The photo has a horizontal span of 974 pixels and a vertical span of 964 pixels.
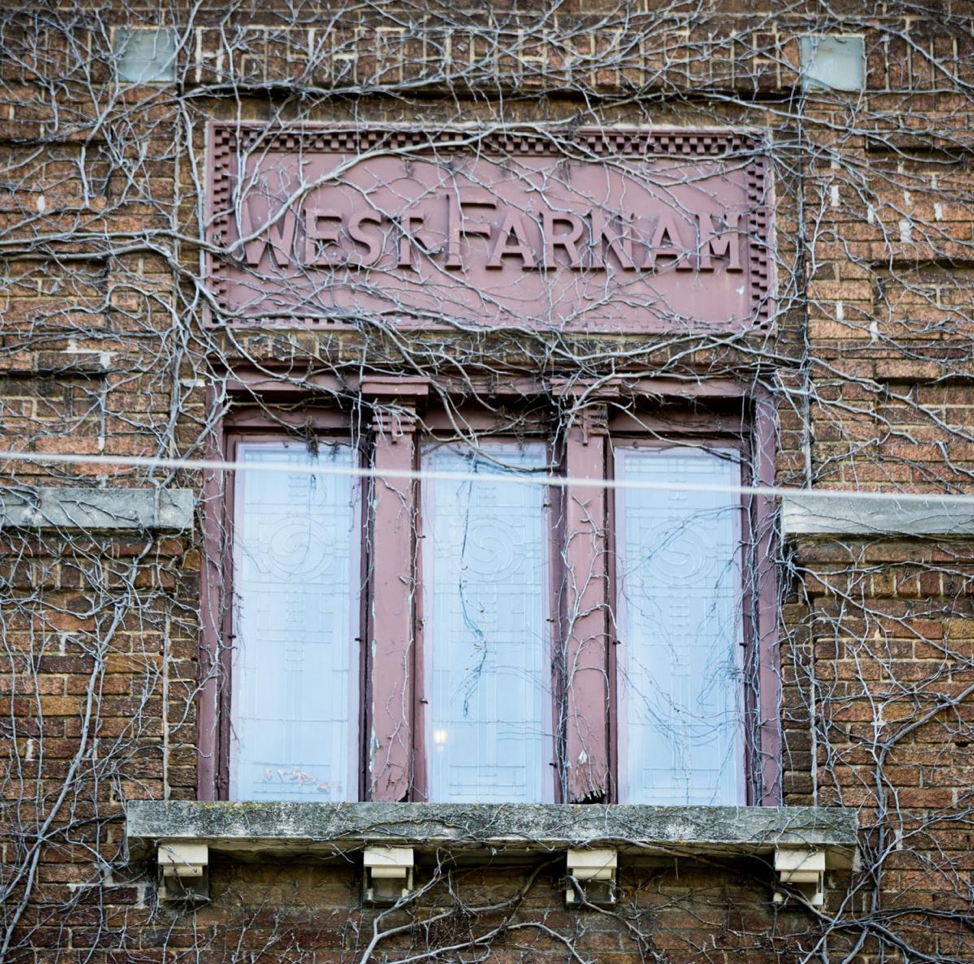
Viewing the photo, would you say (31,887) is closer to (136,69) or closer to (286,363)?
(286,363)

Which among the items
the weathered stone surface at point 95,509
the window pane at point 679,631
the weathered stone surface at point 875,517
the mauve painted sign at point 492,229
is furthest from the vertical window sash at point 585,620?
the weathered stone surface at point 95,509

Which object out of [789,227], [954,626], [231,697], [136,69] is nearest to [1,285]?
[136,69]

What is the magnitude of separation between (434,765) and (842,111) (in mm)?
3431

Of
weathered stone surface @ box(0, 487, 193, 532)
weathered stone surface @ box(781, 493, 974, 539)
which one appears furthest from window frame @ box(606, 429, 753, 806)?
weathered stone surface @ box(0, 487, 193, 532)

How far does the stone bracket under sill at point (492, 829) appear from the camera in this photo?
880cm

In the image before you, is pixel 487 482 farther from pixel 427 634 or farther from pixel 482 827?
pixel 482 827

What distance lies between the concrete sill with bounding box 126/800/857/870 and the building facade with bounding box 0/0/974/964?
0.02m

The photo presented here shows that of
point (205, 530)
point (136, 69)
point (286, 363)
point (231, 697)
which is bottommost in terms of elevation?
point (231, 697)

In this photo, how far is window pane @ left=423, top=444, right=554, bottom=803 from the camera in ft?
31.4

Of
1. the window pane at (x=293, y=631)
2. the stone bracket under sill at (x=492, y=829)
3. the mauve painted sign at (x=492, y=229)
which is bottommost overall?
the stone bracket under sill at (x=492, y=829)

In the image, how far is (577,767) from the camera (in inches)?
371

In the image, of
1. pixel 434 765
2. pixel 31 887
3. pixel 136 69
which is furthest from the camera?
pixel 136 69

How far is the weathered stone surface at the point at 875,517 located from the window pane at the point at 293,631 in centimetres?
191

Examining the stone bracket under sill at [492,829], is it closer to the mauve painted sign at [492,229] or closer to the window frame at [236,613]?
the window frame at [236,613]
